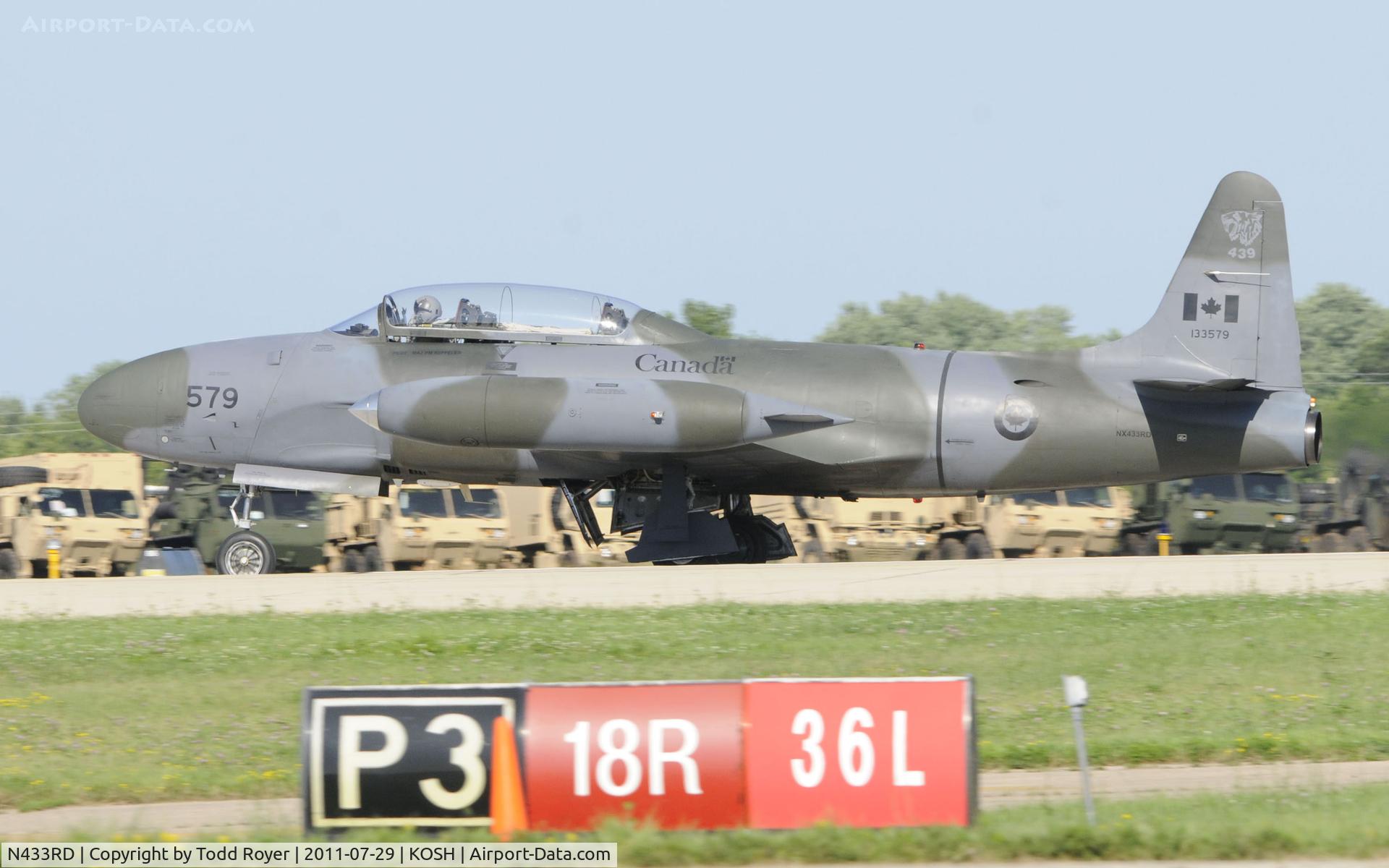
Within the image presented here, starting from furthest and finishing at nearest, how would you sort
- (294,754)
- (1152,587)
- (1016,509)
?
1. (1016,509)
2. (1152,587)
3. (294,754)

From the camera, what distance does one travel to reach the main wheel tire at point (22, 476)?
30609 mm

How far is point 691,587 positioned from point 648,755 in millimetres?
9546

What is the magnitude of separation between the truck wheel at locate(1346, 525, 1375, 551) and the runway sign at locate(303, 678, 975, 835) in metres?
23.2

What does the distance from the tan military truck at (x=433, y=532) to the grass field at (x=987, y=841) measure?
20.7 metres

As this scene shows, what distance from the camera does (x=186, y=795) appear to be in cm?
988

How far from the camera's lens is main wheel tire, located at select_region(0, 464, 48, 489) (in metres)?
30.6

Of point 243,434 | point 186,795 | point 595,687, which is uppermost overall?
point 243,434

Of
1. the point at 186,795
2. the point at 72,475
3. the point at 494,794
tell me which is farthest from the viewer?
the point at 72,475

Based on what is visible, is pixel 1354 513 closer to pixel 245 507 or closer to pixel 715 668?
pixel 715 668

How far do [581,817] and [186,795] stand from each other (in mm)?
3703

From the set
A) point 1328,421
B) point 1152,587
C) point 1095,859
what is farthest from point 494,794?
point 1328,421

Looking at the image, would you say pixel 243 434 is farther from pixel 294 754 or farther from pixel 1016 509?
pixel 1016 509

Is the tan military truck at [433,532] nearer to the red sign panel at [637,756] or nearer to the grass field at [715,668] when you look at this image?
the grass field at [715,668]

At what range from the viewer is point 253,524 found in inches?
1095
